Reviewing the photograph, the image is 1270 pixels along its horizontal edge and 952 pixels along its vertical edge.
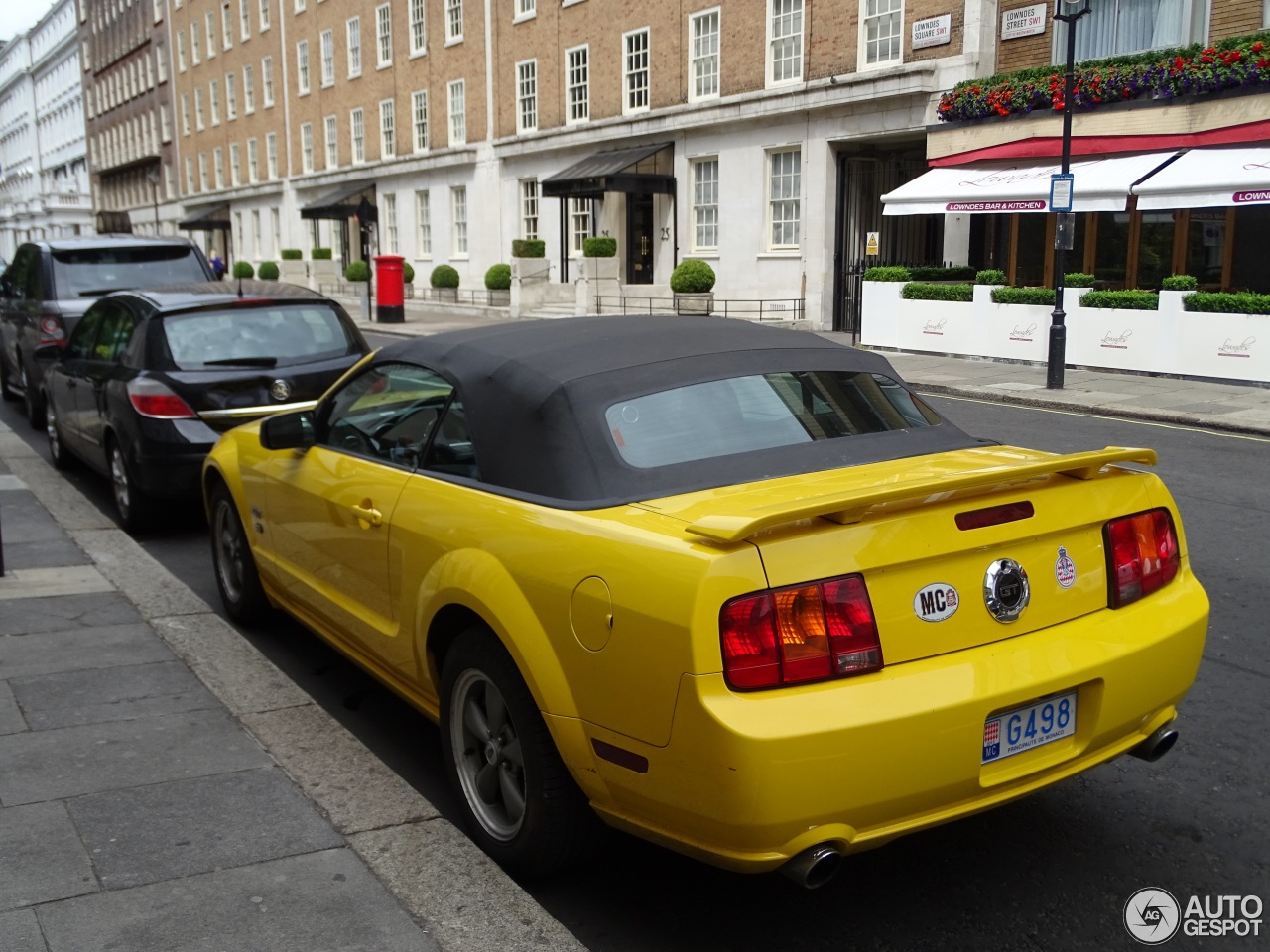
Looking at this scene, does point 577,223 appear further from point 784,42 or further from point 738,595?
point 738,595

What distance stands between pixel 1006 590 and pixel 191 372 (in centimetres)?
647

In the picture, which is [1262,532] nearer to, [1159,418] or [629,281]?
[1159,418]

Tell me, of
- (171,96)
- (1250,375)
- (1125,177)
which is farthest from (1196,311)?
(171,96)

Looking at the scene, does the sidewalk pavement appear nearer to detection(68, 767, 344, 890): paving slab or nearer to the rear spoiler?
detection(68, 767, 344, 890): paving slab

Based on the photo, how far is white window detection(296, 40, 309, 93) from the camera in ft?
171

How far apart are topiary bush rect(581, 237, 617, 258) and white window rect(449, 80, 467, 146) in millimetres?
11567

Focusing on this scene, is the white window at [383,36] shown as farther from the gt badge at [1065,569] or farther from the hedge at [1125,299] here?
the gt badge at [1065,569]

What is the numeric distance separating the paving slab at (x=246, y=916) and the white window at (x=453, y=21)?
3986 centimetres

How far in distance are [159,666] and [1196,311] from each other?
50.0 ft

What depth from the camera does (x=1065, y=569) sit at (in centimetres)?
340

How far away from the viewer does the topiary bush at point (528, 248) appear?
112ft

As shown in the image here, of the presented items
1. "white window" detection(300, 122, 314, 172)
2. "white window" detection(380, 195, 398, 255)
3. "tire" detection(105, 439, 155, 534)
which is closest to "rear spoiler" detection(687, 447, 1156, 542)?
"tire" detection(105, 439, 155, 534)

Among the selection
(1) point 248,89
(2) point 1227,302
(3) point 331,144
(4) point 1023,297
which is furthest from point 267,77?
(2) point 1227,302

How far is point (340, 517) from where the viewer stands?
474 cm
